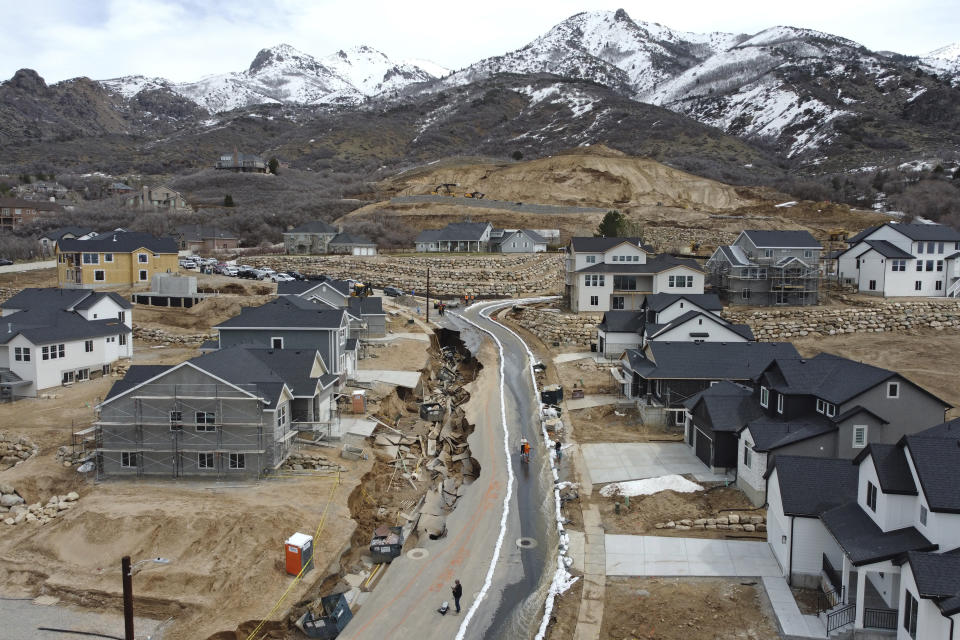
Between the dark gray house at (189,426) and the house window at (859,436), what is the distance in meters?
21.0

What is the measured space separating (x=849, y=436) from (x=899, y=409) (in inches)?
92.8

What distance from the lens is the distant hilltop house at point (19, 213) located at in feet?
305

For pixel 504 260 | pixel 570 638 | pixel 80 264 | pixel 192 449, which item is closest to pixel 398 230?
pixel 504 260

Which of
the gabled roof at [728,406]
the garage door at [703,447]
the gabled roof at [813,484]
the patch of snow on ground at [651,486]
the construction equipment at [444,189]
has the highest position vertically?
the construction equipment at [444,189]

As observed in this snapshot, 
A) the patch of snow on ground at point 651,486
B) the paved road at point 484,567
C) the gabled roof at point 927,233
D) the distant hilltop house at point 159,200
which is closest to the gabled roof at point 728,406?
the patch of snow on ground at point 651,486

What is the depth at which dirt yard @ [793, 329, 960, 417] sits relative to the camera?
132 feet

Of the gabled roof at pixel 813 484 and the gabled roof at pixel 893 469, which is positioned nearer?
the gabled roof at pixel 893 469

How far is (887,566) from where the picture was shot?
1625 cm

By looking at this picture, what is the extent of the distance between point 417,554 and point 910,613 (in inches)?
549

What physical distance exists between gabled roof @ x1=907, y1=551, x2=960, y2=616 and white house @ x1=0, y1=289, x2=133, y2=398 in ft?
130

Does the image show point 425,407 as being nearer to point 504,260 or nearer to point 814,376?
point 814,376

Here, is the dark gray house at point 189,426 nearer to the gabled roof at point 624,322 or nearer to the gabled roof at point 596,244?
the gabled roof at point 624,322

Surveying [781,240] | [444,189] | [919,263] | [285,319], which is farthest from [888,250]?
[444,189]

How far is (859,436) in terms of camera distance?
24.7 metres
